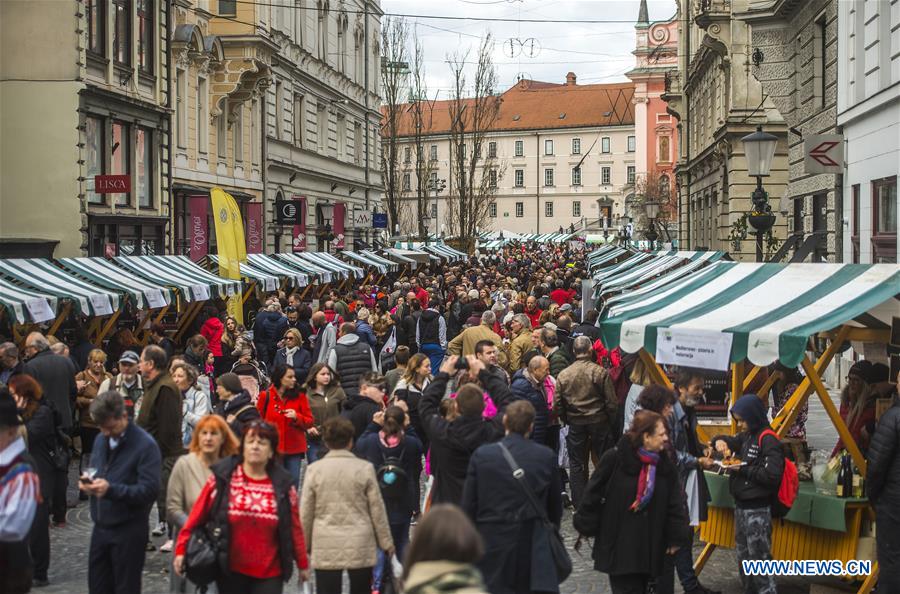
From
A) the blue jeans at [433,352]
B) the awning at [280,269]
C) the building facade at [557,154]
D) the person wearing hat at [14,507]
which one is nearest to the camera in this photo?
the person wearing hat at [14,507]

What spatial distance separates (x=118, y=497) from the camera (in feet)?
24.9

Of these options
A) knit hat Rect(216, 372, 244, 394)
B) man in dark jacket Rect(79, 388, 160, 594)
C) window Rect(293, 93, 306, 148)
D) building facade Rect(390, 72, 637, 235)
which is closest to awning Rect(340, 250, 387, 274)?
window Rect(293, 93, 306, 148)

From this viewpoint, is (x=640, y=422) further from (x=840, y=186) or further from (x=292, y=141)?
(x=292, y=141)

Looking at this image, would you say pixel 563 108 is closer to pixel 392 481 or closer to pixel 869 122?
pixel 869 122

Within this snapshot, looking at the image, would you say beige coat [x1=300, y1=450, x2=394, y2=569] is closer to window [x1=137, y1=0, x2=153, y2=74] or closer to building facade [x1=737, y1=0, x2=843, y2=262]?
building facade [x1=737, y1=0, x2=843, y2=262]

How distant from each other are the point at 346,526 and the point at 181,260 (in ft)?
55.5

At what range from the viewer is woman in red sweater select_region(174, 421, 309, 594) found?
22.8ft

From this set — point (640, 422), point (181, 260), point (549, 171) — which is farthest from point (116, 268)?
point (549, 171)

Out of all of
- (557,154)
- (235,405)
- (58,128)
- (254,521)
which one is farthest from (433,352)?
(557,154)

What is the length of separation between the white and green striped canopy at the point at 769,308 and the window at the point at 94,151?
1825 cm

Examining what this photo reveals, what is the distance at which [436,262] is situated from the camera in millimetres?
50875

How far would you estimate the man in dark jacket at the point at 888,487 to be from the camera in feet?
27.9

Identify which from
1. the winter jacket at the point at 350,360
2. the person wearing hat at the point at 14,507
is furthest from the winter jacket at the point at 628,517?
the winter jacket at the point at 350,360

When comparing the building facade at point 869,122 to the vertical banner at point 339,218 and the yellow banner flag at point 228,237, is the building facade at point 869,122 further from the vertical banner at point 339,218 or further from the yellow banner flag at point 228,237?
the vertical banner at point 339,218
